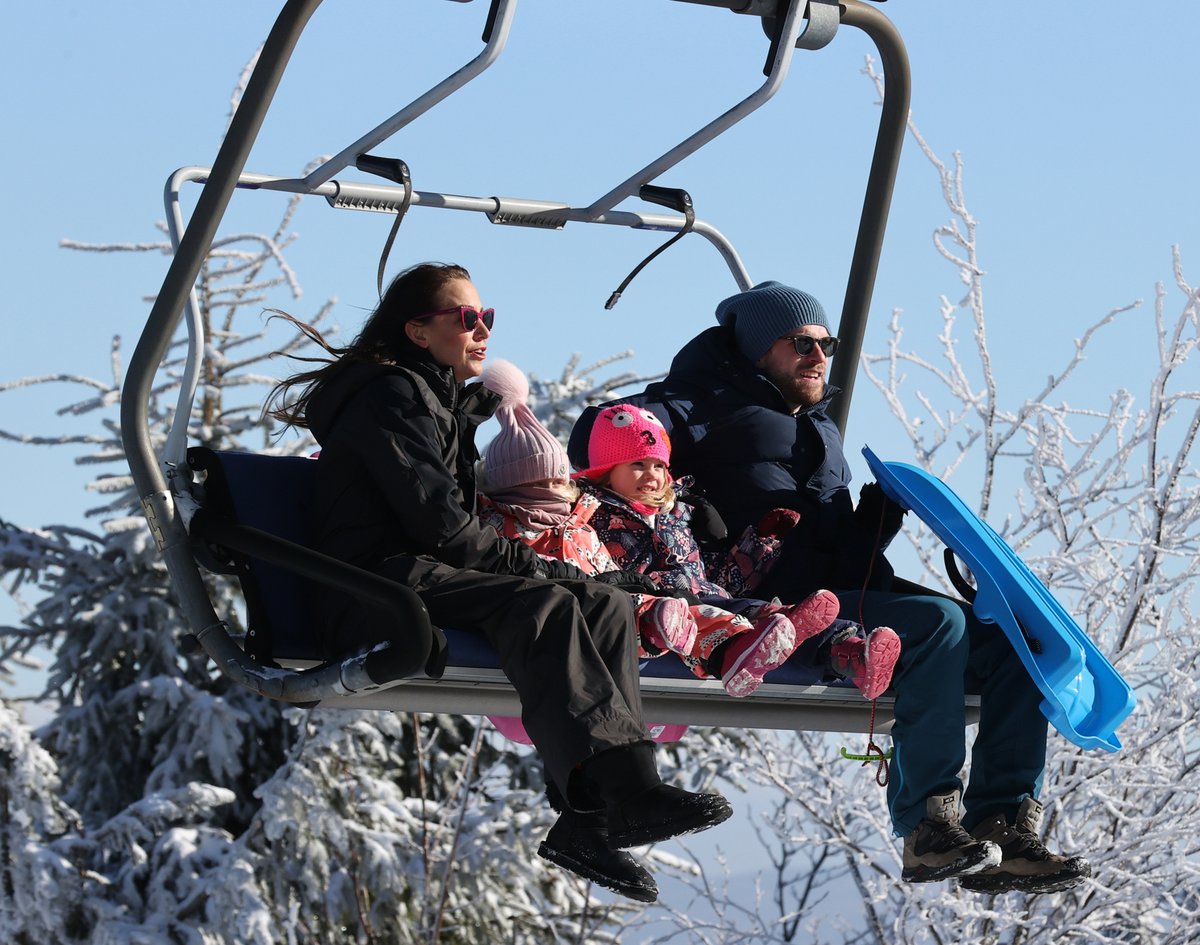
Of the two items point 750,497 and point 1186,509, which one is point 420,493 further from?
point 1186,509

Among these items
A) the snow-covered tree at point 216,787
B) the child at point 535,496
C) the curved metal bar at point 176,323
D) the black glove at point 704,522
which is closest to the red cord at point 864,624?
the black glove at point 704,522

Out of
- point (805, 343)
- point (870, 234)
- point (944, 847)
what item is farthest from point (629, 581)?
point (870, 234)

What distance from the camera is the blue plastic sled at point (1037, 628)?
3.79m

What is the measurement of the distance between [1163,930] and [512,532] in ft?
14.8

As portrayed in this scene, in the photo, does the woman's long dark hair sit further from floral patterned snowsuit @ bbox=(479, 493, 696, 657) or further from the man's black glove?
the man's black glove

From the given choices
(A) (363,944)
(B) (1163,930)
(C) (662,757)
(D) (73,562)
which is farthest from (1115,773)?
(D) (73,562)

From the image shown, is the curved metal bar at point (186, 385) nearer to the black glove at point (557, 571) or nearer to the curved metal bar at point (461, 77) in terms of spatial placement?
the curved metal bar at point (461, 77)

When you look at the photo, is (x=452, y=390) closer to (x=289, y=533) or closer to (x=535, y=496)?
(x=535, y=496)

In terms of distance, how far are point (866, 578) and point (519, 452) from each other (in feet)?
2.82

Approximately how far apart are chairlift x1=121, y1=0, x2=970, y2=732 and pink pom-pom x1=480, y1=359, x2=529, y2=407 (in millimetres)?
398

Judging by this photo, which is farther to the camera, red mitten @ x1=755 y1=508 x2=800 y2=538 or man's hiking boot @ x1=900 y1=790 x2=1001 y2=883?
red mitten @ x1=755 y1=508 x2=800 y2=538

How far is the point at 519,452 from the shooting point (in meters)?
3.80

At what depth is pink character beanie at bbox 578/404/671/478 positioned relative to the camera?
3951 millimetres

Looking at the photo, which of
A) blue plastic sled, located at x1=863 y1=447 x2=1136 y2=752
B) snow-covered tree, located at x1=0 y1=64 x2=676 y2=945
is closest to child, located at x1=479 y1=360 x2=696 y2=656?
blue plastic sled, located at x1=863 y1=447 x2=1136 y2=752
